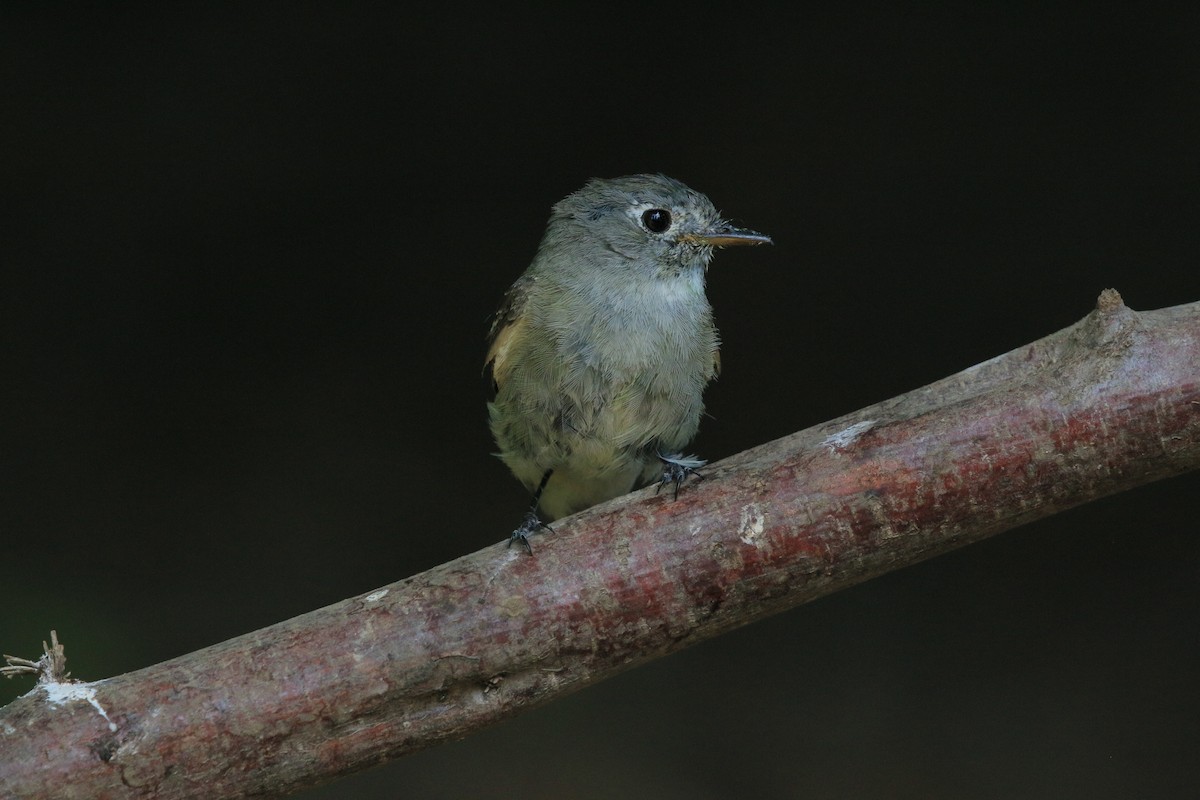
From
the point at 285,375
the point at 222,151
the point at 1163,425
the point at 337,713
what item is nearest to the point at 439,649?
the point at 337,713

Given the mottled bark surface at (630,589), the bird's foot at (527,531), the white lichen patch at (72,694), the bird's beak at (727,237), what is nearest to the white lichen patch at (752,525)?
the mottled bark surface at (630,589)

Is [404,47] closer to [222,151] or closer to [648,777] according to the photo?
[222,151]

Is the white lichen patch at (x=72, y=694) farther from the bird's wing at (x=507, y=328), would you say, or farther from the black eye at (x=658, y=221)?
the black eye at (x=658, y=221)

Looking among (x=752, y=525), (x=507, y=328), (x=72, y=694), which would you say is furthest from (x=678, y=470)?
(x=72, y=694)

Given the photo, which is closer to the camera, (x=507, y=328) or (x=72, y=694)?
(x=72, y=694)

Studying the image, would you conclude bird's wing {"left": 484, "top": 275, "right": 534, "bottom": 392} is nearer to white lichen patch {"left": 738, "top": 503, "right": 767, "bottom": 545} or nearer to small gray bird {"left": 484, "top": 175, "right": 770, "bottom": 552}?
small gray bird {"left": 484, "top": 175, "right": 770, "bottom": 552}

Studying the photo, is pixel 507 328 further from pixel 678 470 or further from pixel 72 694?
pixel 72 694
